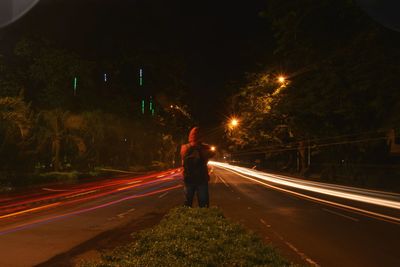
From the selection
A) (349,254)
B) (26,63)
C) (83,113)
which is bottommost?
(349,254)

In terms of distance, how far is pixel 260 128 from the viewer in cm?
5947

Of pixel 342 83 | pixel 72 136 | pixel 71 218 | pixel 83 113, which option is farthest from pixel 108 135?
pixel 71 218

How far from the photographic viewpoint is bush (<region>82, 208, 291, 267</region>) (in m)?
7.38

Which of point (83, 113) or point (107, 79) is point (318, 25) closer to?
point (83, 113)

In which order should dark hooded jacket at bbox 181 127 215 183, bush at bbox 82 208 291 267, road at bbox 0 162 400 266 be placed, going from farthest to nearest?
dark hooded jacket at bbox 181 127 215 183 → road at bbox 0 162 400 266 → bush at bbox 82 208 291 267

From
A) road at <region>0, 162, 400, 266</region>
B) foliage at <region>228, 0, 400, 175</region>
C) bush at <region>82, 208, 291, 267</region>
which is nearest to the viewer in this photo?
bush at <region>82, 208, 291, 267</region>

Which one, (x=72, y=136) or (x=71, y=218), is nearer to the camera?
(x=71, y=218)

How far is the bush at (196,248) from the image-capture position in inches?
290

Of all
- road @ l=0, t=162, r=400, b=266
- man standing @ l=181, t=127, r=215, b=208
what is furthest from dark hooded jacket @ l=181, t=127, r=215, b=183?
road @ l=0, t=162, r=400, b=266

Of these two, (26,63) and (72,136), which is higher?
(26,63)

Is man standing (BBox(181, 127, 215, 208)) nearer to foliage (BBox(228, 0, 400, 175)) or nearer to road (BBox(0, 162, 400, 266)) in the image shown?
road (BBox(0, 162, 400, 266))

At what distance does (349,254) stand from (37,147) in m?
30.3

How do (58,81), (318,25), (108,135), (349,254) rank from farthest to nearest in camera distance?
(108,135) → (58,81) → (318,25) → (349,254)

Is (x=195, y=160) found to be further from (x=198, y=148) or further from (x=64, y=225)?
(x=64, y=225)
